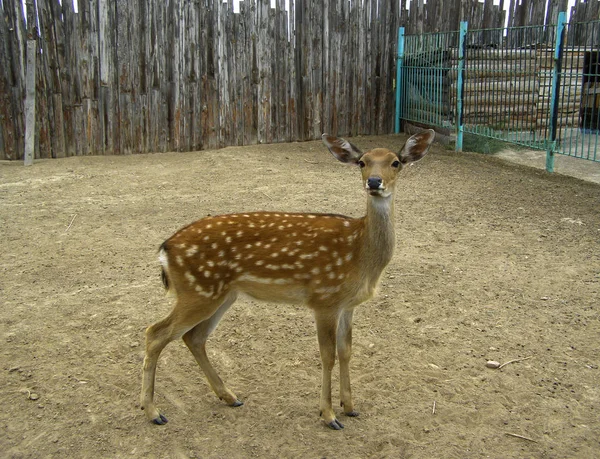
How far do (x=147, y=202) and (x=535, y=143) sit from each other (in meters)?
5.97

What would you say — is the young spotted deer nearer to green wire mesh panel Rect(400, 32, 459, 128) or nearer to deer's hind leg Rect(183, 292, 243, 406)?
deer's hind leg Rect(183, 292, 243, 406)

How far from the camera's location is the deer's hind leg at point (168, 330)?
4.02m

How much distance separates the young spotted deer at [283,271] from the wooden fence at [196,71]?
24.6 feet

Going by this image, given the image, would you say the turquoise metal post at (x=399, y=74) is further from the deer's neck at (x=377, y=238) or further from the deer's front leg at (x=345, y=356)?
the deer's front leg at (x=345, y=356)

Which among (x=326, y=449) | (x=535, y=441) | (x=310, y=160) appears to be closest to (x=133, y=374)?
(x=326, y=449)

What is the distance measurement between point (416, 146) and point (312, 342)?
5.33ft

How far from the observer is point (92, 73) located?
428 inches

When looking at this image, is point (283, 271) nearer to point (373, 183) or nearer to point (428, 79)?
point (373, 183)

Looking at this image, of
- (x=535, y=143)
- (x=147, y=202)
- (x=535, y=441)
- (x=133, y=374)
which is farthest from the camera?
(x=535, y=143)

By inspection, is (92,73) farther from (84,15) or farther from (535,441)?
(535,441)

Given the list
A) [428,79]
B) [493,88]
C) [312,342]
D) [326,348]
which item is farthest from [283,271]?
[428,79]

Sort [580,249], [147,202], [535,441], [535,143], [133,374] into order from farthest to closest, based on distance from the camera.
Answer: [535,143] → [147,202] → [580,249] → [133,374] → [535,441]

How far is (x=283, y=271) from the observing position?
412cm

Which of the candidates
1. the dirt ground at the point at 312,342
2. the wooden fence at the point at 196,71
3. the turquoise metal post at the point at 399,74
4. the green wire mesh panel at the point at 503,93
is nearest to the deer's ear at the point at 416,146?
the dirt ground at the point at 312,342
